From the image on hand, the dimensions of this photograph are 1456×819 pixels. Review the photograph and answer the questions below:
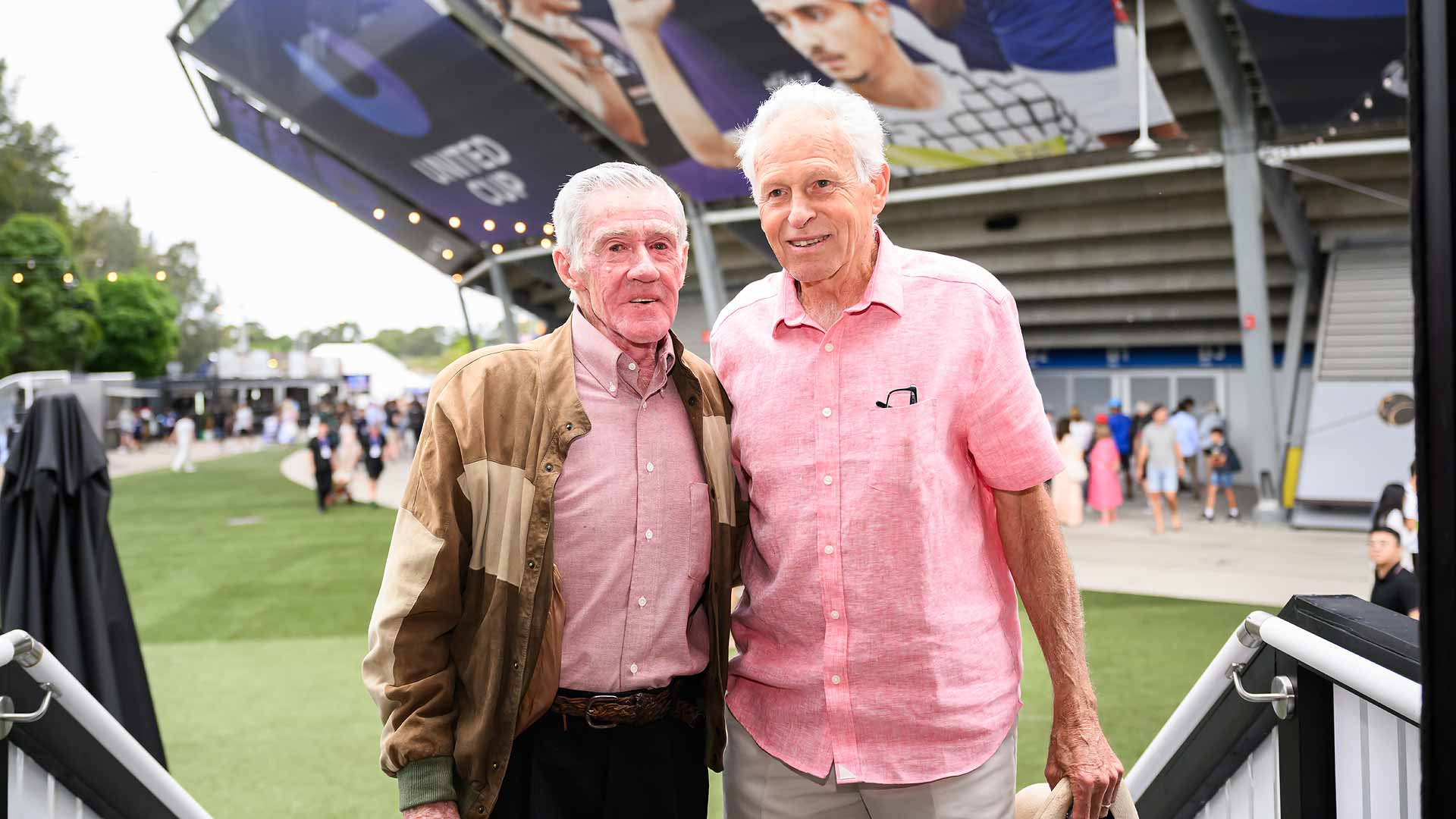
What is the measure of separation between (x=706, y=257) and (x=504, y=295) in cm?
1219

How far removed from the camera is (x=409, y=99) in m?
23.2

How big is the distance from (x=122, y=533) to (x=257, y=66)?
15416 millimetres

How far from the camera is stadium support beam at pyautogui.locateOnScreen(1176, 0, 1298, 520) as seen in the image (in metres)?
14.0

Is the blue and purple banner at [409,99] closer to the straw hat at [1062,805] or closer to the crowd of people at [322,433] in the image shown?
the crowd of people at [322,433]

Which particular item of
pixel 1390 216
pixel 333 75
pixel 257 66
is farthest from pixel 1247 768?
pixel 257 66

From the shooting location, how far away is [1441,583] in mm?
861

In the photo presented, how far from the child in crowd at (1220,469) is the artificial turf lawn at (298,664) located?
6.89 meters

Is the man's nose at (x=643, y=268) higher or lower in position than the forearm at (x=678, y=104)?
lower

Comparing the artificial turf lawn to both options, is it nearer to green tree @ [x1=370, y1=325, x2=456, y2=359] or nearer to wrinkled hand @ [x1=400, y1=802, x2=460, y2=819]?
wrinkled hand @ [x1=400, y1=802, x2=460, y2=819]

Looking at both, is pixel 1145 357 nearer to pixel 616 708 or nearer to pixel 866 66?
pixel 866 66

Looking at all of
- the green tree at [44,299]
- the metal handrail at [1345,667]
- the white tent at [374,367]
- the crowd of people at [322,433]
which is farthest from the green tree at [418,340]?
the metal handrail at [1345,667]

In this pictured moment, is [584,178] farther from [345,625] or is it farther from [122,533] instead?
[122,533]

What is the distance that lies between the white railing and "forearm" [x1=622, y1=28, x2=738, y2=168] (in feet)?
51.4

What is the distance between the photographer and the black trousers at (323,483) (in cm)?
1633
